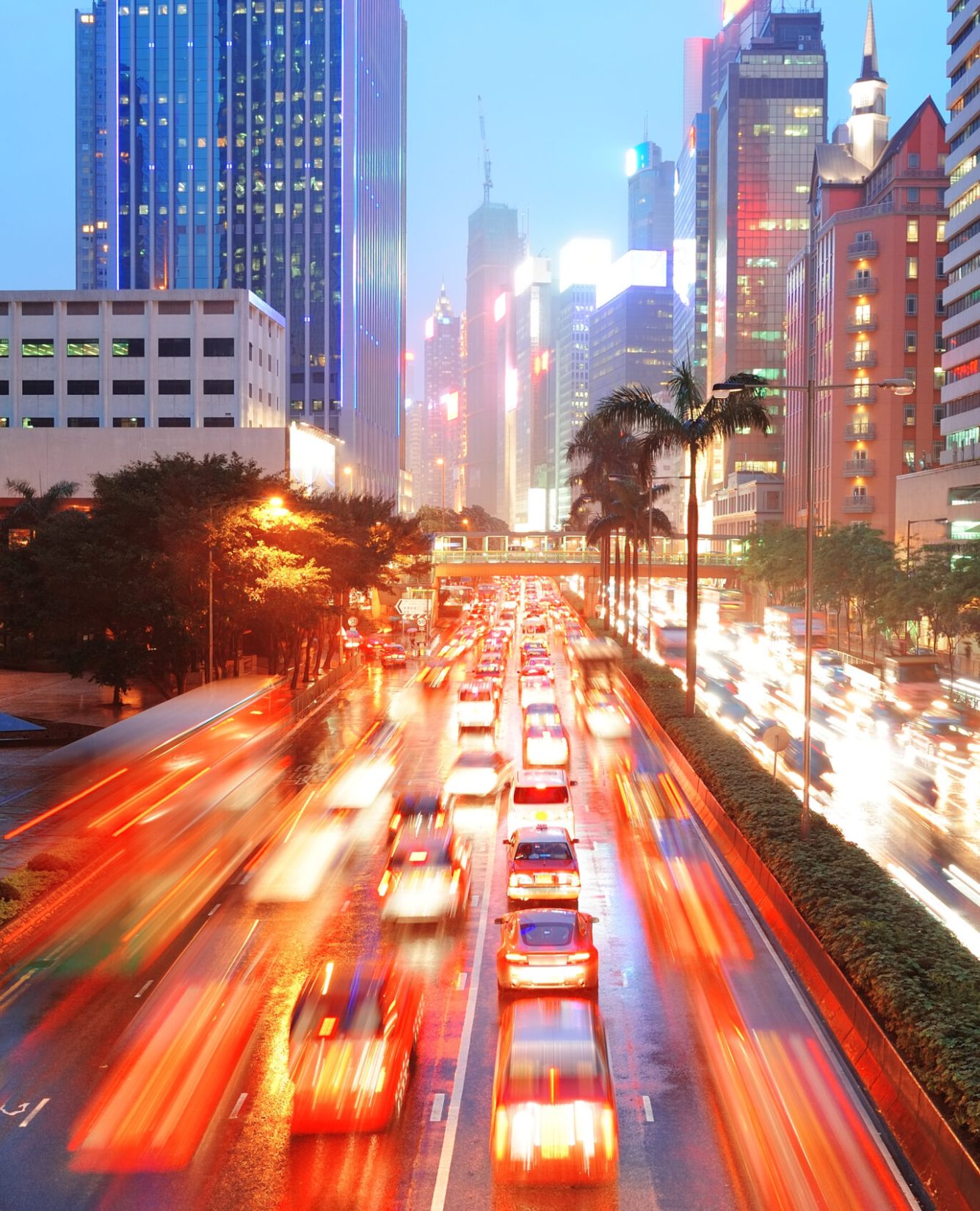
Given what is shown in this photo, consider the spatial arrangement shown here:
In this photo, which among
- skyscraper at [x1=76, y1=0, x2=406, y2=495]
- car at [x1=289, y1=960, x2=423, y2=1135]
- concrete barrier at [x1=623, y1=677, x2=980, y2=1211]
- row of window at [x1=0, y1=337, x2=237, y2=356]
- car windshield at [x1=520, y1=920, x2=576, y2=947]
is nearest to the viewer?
concrete barrier at [x1=623, y1=677, x2=980, y2=1211]

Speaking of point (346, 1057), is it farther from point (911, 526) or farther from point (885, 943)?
point (911, 526)

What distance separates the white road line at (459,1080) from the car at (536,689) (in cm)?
3025

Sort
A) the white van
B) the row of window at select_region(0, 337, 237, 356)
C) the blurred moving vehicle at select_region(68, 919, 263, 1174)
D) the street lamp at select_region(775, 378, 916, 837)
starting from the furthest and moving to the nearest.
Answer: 1. the row of window at select_region(0, 337, 237, 356)
2. the white van
3. the street lamp at select_region(775, 378, 916, 837)
4. the blurred moving vehicle at select_region(68, 919, 263, 1174)

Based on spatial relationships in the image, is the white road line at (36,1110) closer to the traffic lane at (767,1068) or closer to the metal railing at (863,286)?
the traffic lane at (767,1068)

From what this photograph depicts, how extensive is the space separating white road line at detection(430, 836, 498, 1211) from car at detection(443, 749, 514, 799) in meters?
11.0

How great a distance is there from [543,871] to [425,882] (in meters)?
2.24

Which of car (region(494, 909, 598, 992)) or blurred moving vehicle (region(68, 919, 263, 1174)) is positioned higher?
car (region(494, 909, 598, 992))

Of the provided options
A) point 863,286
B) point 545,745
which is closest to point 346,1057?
point 545,745

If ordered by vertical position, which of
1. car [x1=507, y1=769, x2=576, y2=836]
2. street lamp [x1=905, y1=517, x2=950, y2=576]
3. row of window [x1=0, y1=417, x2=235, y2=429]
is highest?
row of window [x1=0, y1=417, x2=235, y2=429]

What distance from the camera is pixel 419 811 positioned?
2709 centimetres

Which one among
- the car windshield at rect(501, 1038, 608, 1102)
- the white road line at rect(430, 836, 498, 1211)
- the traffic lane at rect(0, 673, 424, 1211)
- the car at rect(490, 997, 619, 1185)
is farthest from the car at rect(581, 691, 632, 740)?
the car at rect(490, 997, 619, 1185)

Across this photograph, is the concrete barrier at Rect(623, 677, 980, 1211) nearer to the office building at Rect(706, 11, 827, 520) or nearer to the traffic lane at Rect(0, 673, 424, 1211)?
the traffic lane at Rect(0, 673, 424, 1211)

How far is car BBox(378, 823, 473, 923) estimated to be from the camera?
22844mm

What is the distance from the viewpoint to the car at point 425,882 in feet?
74.9
